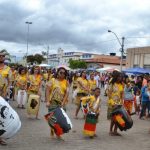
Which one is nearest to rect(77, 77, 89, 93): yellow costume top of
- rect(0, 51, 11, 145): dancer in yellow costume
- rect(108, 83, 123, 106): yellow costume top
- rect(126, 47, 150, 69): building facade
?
rect(108, 83, 123, 106): yellow costume top

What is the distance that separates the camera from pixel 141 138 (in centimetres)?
1078

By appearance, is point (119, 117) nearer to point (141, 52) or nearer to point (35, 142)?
point (35, 142)

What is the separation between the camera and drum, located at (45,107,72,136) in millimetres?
9461

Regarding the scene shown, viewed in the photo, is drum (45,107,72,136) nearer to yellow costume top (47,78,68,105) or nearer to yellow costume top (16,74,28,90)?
yellow costume top (47,78,68,105)

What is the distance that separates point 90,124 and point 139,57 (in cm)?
5731

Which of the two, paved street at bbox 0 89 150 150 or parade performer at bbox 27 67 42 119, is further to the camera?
parade performer at bbox 27 67 42 119

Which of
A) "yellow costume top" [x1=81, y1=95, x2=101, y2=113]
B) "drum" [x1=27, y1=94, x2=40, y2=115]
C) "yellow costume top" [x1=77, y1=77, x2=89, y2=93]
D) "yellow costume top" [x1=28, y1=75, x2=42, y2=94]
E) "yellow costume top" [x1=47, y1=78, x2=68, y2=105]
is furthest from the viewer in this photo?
"yellow costume top" [x1=77, y1=77, x2=89, y2=93]

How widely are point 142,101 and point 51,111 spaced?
664 cm

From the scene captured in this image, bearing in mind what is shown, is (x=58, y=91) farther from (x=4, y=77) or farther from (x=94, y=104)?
(x=94, y=104)

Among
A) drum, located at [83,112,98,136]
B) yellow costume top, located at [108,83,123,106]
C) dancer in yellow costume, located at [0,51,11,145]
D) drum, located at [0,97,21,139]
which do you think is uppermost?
dancer in yellow costume, located at [0,51,11,145]

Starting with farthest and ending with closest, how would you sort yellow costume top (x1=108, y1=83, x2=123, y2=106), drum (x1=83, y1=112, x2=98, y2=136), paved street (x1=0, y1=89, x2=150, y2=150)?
1. yellow costume top (x1=108, y1=83, x2=123, y2=106)
2. drum (x1=83, y1=112, x2=98, y2=136)
3. paved street (x1=0, y1=89, x2=150, y2=150)

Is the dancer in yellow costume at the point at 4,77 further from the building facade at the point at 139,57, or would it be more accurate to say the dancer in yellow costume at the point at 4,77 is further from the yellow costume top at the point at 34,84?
the building facade at the point at 139,57

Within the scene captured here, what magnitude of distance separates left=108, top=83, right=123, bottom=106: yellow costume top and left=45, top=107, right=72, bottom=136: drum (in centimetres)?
191

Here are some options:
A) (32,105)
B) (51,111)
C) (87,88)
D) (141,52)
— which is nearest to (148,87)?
(87,88)
